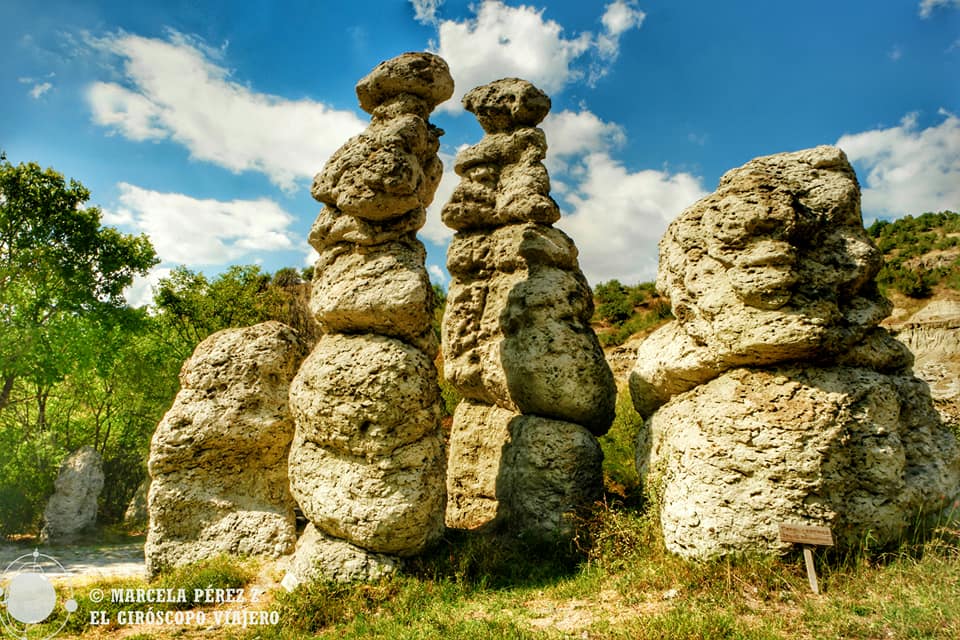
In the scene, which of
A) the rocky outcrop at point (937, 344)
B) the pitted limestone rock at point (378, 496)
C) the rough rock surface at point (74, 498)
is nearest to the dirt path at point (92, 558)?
the rough rock surface at point (74, 498)

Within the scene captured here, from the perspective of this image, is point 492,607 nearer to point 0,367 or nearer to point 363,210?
point 363,210

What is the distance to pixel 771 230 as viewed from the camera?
5.75m

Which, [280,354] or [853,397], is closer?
[853,397]

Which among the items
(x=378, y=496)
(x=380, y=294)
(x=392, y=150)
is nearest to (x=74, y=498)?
(x=378, y=496)

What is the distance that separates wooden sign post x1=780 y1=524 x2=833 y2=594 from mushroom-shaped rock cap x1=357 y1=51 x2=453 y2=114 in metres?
6.72

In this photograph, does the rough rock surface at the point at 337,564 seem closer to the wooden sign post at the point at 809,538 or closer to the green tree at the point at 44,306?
the wooden sign post at the point at 809,538

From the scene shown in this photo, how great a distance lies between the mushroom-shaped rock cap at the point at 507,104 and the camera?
363 inches

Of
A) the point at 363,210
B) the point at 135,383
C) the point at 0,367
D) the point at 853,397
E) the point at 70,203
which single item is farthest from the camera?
the point at 135,383

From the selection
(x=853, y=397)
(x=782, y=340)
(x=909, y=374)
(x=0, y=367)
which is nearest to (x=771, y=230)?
(x=782, y=340)

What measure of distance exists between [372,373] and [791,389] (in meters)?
4.38

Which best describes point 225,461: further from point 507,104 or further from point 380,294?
point 507,104

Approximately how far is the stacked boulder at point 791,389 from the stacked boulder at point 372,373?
286 centimetres

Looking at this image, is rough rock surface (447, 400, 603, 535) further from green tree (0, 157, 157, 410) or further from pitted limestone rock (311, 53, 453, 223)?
green tree (0, 157, 157, 410)

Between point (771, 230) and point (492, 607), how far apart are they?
4798mm
